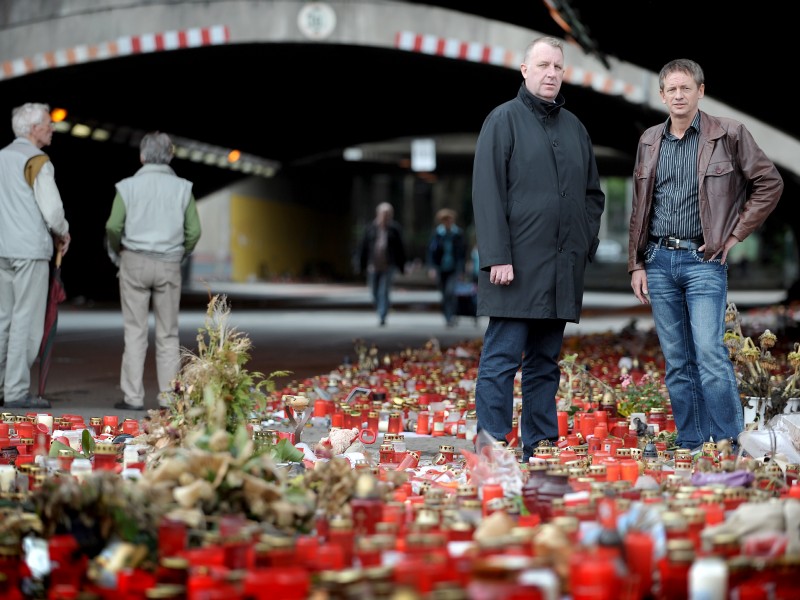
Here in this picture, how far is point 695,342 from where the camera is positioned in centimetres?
643

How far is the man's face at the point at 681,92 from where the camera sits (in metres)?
6.39

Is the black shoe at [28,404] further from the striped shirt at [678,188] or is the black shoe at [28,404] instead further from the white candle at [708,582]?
the white candle at [708,582]

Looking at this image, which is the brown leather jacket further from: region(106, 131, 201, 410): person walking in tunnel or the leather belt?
region(106, 131, 201, 410): person walking in tunnel

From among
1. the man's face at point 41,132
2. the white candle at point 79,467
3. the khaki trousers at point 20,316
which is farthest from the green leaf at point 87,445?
the man's face at point 41,132

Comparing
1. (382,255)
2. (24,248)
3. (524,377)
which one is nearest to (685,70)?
(524,377)

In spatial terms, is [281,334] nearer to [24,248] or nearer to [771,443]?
[24,248]

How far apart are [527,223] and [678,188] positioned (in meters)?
0.81

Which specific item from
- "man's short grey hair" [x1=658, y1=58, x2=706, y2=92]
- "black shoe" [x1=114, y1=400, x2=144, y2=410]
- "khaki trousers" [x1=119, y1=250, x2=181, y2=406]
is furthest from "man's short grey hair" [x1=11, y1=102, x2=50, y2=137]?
"man's short grey hair" [x1=658, y1=58, x2=706, y2=92]

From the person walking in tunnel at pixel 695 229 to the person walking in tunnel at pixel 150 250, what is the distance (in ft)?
11.2

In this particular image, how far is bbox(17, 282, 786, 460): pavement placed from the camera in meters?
10.1

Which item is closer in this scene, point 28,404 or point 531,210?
point 531,210

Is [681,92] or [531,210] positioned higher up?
[681,92]

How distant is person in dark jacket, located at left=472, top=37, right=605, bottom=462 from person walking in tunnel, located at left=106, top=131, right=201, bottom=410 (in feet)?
10.1

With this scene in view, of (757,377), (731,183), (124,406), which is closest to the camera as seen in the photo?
(731,183)
